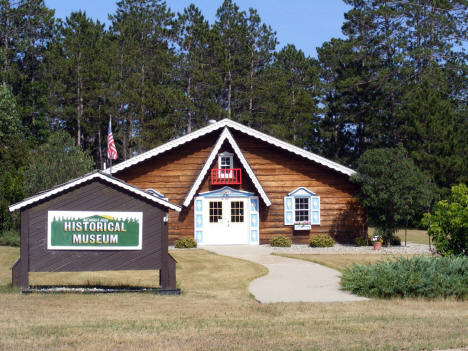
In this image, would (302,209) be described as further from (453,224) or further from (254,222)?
(453,224)

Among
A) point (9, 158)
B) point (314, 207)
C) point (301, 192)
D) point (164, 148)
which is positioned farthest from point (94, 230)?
point (9, 158)

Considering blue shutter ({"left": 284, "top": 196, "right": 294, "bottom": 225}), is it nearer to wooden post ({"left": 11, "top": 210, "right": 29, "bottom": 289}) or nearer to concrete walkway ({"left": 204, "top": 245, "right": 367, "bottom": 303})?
concrete walkway ({"left": 204, "top": 245, "right": 367, "bottom": 303})

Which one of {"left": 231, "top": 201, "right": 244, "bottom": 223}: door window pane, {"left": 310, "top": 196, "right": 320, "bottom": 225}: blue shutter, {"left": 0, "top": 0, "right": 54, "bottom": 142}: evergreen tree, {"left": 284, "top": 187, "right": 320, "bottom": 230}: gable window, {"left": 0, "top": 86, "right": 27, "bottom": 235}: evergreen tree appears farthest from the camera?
{"left": 0, "top": 0, "right": 54, "bottom": 142}: evergreen tree

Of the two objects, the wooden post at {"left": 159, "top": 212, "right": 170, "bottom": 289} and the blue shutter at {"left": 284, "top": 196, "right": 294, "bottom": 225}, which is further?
the blue shutter at {"left": 284, "top": 196, "right": 294, "bottom": 225}

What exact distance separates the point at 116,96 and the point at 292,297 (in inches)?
1484

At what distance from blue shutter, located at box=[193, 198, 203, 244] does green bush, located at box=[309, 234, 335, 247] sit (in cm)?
500

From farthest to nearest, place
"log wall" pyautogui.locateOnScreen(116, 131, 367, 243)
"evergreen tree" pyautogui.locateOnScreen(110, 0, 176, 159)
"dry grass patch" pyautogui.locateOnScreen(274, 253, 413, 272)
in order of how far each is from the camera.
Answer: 1. "evergreen tree" pyautogui.locateOnScreen(110, 0, 176, 159)
2. "log wall" pyautogui.locateOnScreen(116, 131, 367, 243)
3. "dry grass patch" pyautogui.locateOnScreen(274, 253, 413, 272)

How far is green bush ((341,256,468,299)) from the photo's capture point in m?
14.1

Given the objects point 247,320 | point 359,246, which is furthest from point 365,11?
point 247,320

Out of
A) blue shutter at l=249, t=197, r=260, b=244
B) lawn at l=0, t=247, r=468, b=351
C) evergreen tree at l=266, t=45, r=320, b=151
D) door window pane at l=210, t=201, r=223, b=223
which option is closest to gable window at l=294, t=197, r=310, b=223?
blue shutter at l=249, t=197, r=260, b=244

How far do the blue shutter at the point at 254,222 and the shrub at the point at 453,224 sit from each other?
36.0 feet

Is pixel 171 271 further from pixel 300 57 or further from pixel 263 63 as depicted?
pixel 300 57

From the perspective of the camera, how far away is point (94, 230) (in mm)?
14664

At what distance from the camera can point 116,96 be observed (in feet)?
161
